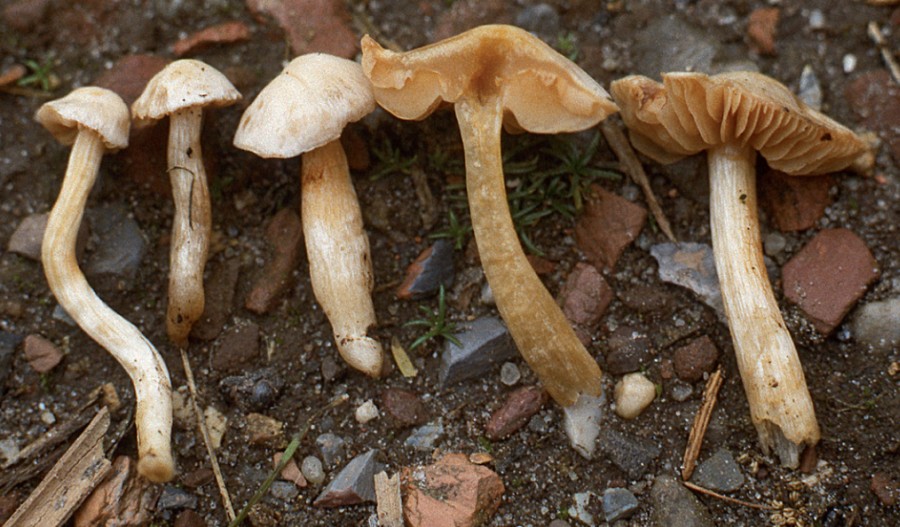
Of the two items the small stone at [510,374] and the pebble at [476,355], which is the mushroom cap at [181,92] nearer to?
the pebble at [476,355]

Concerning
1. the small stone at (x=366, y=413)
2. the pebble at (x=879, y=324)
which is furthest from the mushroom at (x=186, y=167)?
the pebble at (x=879, y=324)

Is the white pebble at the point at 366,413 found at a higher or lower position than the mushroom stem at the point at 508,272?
lower

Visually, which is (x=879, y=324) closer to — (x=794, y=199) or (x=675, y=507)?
(x=794, y=199)

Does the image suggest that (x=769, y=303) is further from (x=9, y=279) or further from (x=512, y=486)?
(x=9, y=279)

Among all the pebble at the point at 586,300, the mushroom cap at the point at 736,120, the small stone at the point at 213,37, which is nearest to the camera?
the mushroom cap at the point at 736,120

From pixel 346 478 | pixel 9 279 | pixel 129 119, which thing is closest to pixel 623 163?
pixel 346 478

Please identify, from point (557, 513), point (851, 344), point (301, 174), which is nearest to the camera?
point (557, 513)
